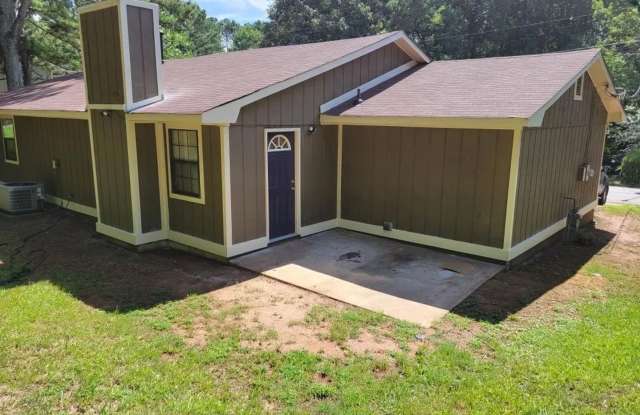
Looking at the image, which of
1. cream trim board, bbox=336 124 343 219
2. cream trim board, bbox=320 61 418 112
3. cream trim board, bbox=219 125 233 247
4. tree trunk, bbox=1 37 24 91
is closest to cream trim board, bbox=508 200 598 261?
cream trim board, bbox=336 124 343 219

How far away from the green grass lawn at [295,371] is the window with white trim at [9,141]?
9069mm

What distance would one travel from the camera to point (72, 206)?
1105 centimetres

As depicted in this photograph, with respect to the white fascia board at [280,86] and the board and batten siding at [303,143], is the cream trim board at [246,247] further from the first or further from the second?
the white fascia board at [280,86]

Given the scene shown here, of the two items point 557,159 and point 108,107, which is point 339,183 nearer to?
point 557,159

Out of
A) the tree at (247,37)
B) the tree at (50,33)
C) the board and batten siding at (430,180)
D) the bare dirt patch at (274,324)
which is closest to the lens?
the bare dirt patch at (274,324)

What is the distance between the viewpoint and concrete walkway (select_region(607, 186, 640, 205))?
50.4 ft

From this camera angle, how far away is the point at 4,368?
441 cm

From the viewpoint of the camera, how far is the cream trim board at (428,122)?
680cm

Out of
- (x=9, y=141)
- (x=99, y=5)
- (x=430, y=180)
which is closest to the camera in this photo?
(x=99, y=5)

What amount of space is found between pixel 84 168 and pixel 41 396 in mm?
7407

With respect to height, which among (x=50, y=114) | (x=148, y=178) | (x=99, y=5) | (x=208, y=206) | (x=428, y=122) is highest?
(x=99, y=5)

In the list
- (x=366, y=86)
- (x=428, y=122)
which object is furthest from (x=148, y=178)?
(x=428, y=122)

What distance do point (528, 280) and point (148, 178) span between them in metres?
6.49

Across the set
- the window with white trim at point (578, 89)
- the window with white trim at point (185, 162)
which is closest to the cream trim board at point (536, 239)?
the window with white trim at point (578, 89)
